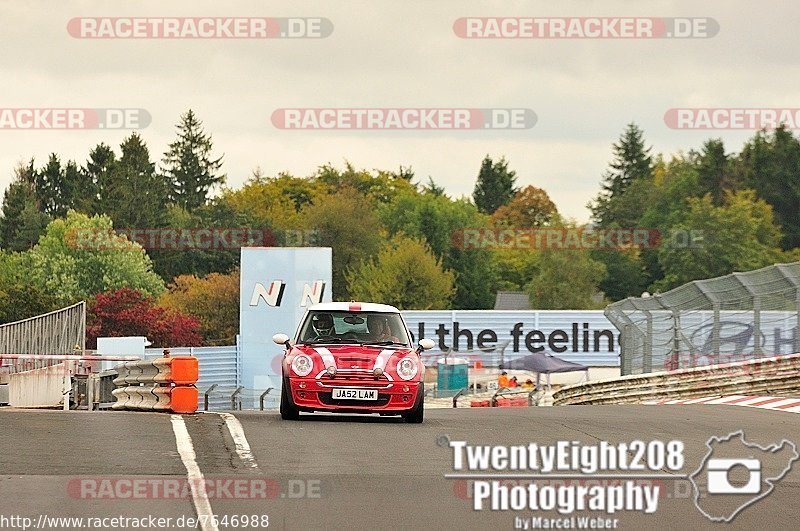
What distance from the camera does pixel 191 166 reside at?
413 ft

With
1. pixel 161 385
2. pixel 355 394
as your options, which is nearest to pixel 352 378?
pixel 355 394

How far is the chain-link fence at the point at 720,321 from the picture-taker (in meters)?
24.6

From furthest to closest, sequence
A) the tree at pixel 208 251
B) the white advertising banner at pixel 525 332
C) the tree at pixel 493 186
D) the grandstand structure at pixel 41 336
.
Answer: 1. the tree at pixel 493 186
2. the tree at pixel 208 251
3. the white advertising banner at pixel 525 332
4. the grandstand structure at pixel 41 336

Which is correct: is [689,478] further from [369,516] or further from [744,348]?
[744,348]

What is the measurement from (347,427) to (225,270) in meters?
95.8

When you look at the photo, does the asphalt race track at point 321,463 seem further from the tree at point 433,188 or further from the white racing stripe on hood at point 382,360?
the tree at point 433,188

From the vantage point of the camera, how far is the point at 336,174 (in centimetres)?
12331

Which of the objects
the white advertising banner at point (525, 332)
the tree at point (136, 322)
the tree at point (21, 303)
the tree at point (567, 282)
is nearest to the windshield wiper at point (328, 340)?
the white advertising banner at point (525, 332)

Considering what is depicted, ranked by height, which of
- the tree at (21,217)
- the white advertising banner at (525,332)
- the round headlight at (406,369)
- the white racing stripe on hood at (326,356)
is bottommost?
the white advertising banner at (525,332)

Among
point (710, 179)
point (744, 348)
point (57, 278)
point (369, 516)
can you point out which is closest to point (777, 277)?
point (744, 348)

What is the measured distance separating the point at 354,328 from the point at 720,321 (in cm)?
1120

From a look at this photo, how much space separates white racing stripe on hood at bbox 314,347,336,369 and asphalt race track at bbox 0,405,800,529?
68cm

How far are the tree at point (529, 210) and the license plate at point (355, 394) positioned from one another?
10728cm

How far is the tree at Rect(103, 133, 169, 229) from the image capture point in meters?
114
